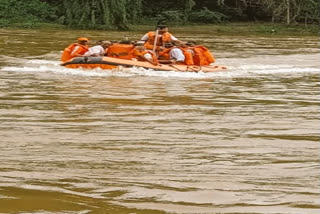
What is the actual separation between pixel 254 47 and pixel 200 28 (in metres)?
12.8

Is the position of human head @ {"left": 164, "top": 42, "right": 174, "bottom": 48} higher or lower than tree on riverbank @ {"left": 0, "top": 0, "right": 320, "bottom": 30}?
higher

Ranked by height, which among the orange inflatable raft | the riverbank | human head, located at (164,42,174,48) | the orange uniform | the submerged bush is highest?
the orange uniform

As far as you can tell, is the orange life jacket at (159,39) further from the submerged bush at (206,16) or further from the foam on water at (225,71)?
the submerged bush at (206,16)

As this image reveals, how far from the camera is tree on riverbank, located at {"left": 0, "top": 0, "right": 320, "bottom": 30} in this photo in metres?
35.5

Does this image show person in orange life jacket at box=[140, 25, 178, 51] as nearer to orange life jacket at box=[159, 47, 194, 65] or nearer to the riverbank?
orange life jacket at box=[159, 47, 194, 65]

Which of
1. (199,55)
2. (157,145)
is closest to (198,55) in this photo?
(199,55)

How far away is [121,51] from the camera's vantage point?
17703mm

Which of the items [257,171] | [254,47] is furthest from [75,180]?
[254,47]

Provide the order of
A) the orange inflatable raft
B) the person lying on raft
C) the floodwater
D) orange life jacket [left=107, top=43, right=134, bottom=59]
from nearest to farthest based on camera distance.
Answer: the floodwater < the orange inflatable raft < orange life jacket [left=107, top=43, right=134, bottom=59] < the person lying on raft

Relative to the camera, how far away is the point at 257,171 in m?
6.21

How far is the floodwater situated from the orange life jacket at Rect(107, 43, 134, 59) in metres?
1.33

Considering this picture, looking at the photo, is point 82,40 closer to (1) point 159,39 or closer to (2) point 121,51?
(2) point 121,51

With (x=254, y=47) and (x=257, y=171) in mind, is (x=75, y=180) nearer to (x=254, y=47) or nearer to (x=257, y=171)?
(x=257, y=171)

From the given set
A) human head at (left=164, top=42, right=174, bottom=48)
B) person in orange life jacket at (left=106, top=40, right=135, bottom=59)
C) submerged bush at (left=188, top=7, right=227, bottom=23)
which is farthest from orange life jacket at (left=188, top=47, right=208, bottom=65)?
submerged bush at (left=188, top=7, right=227, bottom=23)
